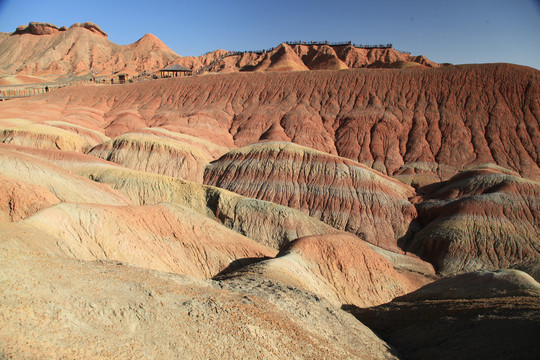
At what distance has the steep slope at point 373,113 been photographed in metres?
54.8

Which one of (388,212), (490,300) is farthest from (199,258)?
(388,212)

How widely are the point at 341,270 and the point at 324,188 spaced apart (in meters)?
18.9

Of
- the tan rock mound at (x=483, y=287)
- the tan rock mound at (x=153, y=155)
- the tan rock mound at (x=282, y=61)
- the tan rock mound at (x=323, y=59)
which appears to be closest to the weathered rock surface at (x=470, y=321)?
the tan rock mound at (x=483, y=287)

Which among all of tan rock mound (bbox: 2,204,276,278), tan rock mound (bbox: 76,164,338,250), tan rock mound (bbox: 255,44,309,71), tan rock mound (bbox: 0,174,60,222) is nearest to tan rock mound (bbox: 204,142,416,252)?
tan rock mound (bbox: 76,164,338,250)

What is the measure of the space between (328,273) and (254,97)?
51.5 meters

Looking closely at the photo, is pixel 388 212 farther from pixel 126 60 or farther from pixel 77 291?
pixel 126 60

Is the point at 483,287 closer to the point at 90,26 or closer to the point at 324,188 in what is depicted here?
the point at 324,188

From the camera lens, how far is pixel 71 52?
427 ft

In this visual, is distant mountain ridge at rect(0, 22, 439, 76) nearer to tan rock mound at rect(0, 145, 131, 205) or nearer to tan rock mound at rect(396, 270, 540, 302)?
tan rock mound at rect(0, 145, 131, 205)

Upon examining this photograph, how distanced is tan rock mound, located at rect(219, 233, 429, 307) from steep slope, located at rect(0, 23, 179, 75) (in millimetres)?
119826

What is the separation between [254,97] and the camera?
70312 mm

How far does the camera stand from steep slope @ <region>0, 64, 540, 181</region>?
54844 millimetres

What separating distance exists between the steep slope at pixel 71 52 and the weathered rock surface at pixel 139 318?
127461 millimetres

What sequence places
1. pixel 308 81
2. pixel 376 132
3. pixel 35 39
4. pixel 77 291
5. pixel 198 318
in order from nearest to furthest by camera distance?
1. pixel 77 291
2. pixel 198 318
3. pixel 376 132
4. pixel 308 81
5. pixel 35 39
